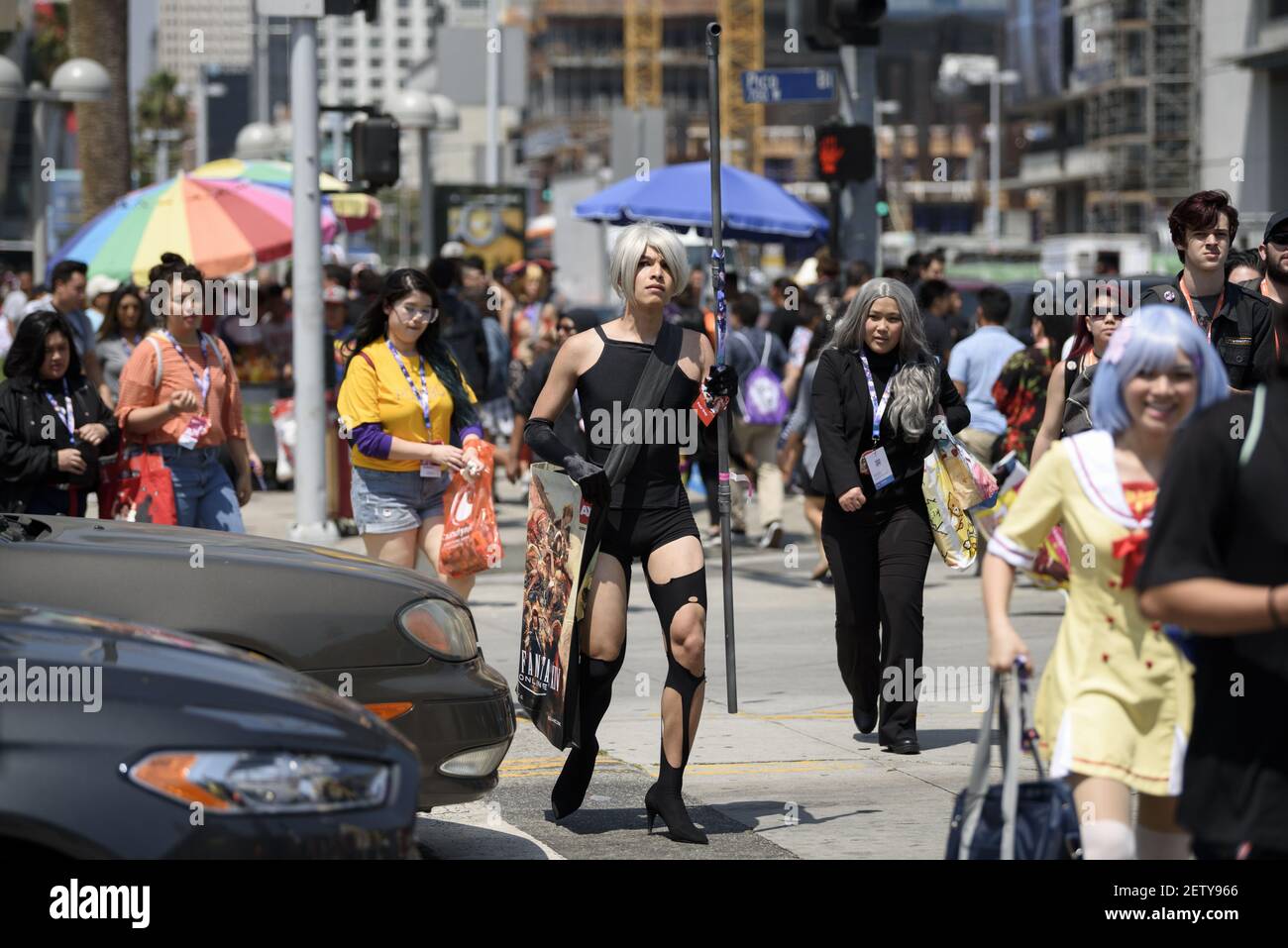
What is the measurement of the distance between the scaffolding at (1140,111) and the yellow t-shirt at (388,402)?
221 ft

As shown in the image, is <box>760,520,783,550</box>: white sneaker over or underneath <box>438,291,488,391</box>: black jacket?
underneath

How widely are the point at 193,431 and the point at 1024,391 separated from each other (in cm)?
522

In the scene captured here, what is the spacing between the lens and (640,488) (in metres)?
6.34

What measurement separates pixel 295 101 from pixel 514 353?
5.84 meters

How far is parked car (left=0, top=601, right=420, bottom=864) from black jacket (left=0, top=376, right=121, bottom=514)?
4.44m

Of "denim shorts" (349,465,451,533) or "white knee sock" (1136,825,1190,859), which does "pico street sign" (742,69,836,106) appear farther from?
"white knee sock" (1136,825,1190,859)

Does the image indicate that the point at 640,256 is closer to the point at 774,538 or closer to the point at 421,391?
the point at 421,391

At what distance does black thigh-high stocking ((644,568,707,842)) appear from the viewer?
623 centimetres

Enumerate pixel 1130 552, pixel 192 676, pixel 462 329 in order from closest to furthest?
1. pixel 192 676
2. pixel 1130 552
3. pixel 462 329

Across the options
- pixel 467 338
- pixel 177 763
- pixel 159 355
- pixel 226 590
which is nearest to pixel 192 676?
pixel 177 763

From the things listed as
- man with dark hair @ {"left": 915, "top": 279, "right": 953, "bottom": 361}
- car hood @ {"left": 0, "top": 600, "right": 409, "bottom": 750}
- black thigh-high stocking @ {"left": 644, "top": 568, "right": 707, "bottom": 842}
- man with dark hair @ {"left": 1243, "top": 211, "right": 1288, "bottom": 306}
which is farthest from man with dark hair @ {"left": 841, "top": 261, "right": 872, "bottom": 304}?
car hood @ {"left": 0, "top": 600, "right": 409, "bottom": 750}

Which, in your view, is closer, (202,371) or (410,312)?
(410,312)

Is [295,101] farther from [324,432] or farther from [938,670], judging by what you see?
[938,670]
